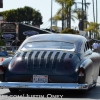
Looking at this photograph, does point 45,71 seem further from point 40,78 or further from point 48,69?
point 40,78

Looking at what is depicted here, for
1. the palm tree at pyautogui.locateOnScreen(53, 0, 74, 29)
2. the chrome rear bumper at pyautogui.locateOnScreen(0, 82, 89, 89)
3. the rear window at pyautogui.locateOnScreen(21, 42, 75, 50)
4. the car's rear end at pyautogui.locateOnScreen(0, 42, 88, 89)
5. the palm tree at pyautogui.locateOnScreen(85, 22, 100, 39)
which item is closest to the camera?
the chrome rear bumper at pyautogui.locateOnScreen(0, 82, 89, 89)

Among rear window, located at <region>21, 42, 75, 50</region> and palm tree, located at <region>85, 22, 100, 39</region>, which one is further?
palm tree, located at <region>85, 22, 100, 39</region>

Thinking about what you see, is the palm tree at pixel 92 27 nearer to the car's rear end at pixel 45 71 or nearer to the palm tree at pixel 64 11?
the palm tree at pixel 64 11

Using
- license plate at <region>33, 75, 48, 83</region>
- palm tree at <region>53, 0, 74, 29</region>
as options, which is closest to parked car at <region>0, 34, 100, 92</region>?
license plate at <region>33, 75, 48, 83</region>

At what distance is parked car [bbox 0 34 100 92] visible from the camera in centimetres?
1192

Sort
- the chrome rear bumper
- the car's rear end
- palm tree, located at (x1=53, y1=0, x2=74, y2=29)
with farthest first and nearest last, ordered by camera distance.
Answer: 1. palm tree, located at (x1=53, y1=0, x2=74, y2=29)
2. the car's rear end
3. the chrome rear bumper

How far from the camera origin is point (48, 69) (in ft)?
39.5

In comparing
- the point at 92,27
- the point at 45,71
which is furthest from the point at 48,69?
the point at 92,27

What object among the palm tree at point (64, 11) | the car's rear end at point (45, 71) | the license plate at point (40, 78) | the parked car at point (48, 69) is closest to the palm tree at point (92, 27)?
the palm tree at point (64, 11)

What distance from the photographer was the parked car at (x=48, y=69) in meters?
11.9

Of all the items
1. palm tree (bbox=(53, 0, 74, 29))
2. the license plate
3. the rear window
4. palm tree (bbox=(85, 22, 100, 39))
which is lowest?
palm tree (bbox=(85, 22, 100, 39))

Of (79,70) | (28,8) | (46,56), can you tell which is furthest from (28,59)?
(28,8)

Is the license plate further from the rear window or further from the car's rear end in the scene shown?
the rear window

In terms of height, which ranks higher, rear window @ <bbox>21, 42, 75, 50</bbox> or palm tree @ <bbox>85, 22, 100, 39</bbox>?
rear window @ <bbox>21, 42, 75, 50</bbox>
